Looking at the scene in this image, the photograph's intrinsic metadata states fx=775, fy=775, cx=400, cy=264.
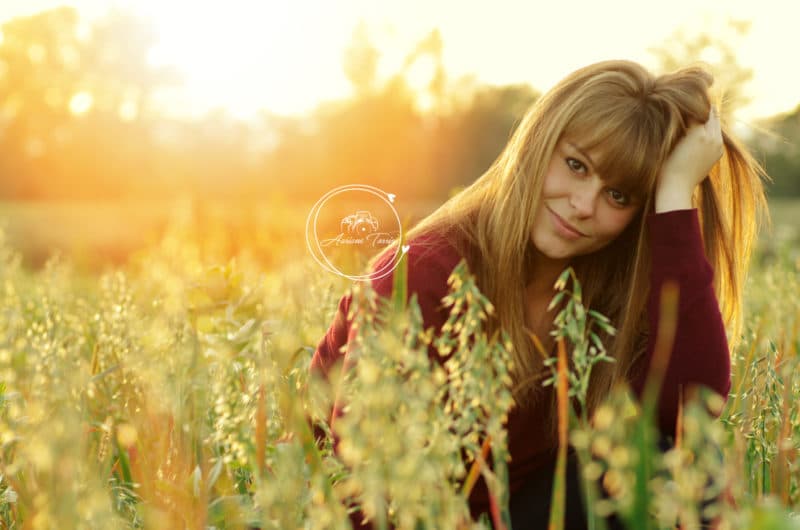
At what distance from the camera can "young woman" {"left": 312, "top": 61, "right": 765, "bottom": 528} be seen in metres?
2.07

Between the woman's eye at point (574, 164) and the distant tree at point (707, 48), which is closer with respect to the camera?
the woman's eye at point (574, 164)

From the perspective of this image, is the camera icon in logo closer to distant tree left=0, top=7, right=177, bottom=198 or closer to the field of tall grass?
the field of tall grass

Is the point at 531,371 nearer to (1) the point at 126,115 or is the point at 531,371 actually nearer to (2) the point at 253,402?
(2) the point at 253,402

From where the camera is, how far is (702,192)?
2.44 metres

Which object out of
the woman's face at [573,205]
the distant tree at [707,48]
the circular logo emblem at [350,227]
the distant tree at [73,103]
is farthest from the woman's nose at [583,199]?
the distant tree at [73,103]

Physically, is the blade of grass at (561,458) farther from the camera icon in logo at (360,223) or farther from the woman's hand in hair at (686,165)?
the camera icon in logo at (360,223)

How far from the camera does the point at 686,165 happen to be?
217 centimetres

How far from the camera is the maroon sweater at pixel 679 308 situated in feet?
6.63

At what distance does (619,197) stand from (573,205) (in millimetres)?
178

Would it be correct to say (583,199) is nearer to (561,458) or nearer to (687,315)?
(687,315)

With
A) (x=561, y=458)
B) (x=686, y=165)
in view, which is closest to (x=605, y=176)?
(x=686, y=165)

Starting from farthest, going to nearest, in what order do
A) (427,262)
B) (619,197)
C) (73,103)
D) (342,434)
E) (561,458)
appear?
1. (73,103)
2. (619,197)
3. (427,262)
4. (561,458)
5. (342,434)

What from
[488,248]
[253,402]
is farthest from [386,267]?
[253,402]

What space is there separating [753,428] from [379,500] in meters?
1.09
